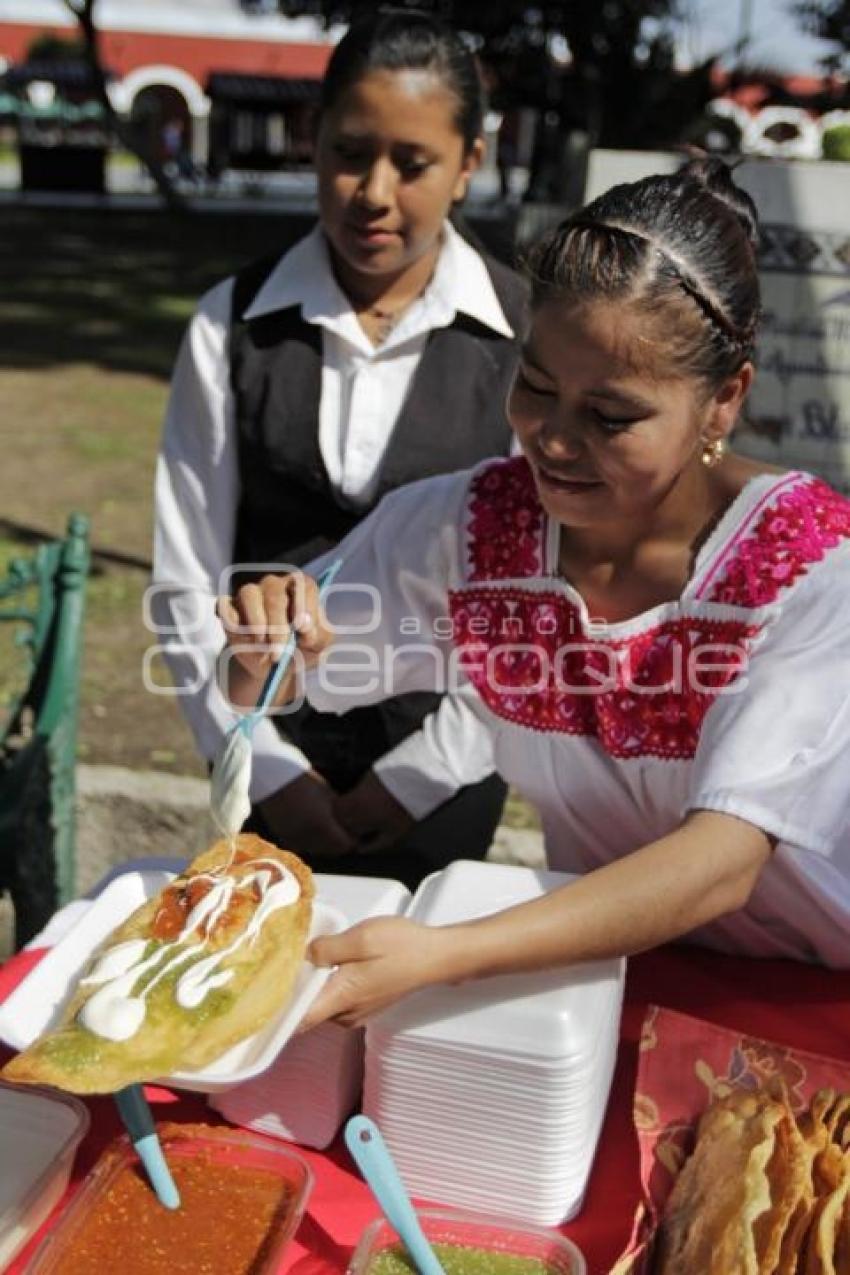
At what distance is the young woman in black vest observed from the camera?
238 cm

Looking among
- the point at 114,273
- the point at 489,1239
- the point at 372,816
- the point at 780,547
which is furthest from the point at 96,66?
the point at 489,1239

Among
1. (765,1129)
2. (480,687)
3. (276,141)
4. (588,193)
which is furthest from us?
(276,141)

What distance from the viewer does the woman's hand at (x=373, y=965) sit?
4.75 feet

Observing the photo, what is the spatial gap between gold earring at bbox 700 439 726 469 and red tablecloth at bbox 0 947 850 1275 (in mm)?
641

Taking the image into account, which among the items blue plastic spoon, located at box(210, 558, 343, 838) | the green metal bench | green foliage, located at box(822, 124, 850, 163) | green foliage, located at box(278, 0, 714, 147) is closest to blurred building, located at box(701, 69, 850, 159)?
green foliage, located at box(822, 124, 850, 163)

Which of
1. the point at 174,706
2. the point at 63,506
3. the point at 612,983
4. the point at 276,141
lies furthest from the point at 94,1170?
the point at 276,141

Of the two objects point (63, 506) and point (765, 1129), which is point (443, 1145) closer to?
point (765, 1129)

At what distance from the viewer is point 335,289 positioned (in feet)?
8.24

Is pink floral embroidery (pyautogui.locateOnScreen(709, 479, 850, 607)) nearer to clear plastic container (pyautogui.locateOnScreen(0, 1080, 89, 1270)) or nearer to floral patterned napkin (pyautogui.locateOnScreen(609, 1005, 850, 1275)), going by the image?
floral patterned napkin (pyautogui.locateOnScreen(609, 1005, 850, 1275))

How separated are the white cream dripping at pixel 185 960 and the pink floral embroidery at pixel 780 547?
2.01ft

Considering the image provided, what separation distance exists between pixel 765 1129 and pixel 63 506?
23.6ft

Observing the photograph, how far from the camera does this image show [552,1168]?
57.3 inches

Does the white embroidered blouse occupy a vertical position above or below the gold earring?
below

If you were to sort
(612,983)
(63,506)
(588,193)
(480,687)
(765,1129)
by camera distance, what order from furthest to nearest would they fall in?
(63,506)
(588,193)
(480,687)
(612,983)
(765,1129)
